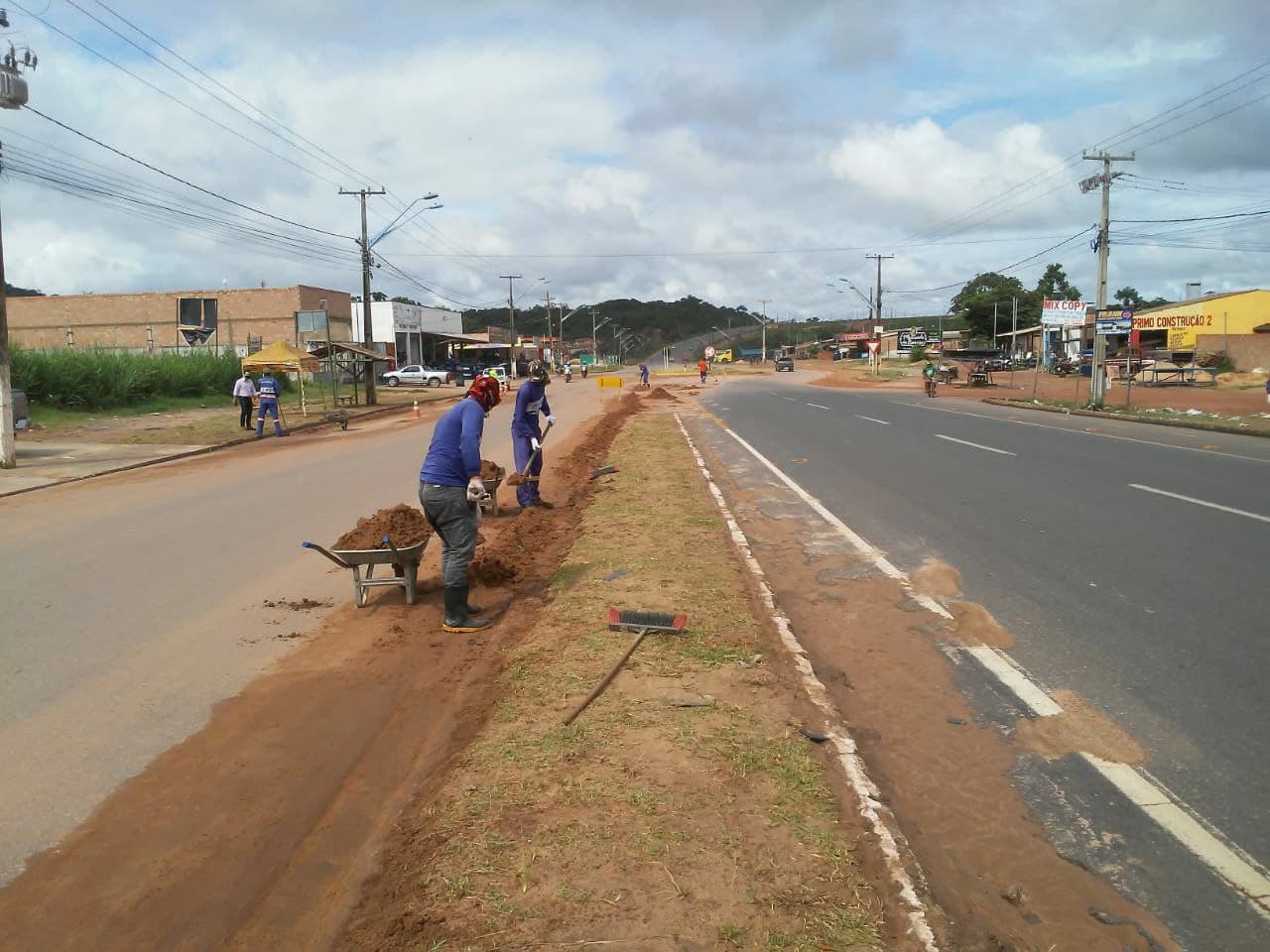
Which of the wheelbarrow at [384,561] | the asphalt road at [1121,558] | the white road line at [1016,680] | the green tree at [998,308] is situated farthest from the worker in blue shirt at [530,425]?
the green tree at [998,308]

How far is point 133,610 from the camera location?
686cm

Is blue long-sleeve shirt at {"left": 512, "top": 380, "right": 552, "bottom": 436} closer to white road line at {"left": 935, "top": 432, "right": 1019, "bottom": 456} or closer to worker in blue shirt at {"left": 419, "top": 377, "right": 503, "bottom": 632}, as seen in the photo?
worker in blue shirt at {"left": 419, "top": 377, "right": 503, "bottom": 632}

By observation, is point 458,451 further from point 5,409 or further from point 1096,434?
point 1096,434

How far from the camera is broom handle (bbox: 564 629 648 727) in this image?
4558 millimetres

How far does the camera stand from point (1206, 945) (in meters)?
2.87

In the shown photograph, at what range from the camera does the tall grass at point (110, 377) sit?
1071 inches

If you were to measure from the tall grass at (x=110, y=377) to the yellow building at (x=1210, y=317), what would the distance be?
45.9 m

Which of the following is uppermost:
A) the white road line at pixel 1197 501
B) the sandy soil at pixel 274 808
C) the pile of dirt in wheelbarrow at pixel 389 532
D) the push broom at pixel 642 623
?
the pile of dirt in wheelbarrow at pixel 389 532

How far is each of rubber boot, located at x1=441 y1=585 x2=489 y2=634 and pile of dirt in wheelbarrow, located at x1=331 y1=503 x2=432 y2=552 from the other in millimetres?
775

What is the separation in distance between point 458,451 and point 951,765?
3.79 meters

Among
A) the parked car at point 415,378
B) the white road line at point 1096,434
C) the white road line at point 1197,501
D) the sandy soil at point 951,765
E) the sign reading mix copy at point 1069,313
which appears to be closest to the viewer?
the sandy soil at point 951,765

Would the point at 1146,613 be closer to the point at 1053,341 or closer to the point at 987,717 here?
the point at 987,717

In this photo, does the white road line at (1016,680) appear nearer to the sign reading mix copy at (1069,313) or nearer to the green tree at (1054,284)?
the sign reading mix copy at (1069,313)

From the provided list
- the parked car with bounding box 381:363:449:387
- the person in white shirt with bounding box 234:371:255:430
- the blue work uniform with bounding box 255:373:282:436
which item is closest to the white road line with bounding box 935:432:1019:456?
the blue work uniform with bounding box 255:373:282:436
